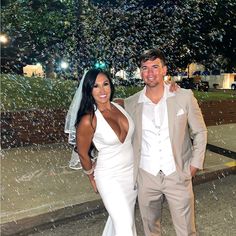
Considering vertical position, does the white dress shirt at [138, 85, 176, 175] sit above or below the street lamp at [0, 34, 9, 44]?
below

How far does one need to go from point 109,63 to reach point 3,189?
11.6 m

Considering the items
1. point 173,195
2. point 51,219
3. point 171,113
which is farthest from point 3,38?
point 173,195

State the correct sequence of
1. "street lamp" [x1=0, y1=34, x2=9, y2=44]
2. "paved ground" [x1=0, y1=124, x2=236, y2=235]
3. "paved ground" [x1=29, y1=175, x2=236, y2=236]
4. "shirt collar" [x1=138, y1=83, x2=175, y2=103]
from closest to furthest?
1. "shirt collar" [x1=138, y1=83, x2=175, y2=103]
2. "paved ground" [x1=29, y1=175, x2=236, y2=236]
3. "paved ground" [x1=0, y1=124, x2=236, y2=235]
4. "street lamp" [x1=0, y1=34, x2=9, y2=44]

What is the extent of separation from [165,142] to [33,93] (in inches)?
383

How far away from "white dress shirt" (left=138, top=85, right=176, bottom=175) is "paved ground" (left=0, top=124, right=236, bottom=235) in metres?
2.41

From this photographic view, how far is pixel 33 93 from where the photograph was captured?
1258 cm

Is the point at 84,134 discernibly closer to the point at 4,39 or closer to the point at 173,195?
the point at 173,195

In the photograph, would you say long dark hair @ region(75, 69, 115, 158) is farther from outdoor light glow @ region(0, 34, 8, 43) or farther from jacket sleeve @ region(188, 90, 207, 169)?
outdoor light glow @ region(0, 34, 8, 43)

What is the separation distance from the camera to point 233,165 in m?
8.27

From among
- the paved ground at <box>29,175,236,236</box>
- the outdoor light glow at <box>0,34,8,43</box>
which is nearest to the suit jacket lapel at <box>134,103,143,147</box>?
the paved ground at <box>29,175,236,236</box>

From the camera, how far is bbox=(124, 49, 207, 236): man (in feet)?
11.2

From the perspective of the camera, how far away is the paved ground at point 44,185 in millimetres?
5340

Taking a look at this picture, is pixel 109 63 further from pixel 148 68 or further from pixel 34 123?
pixel 148 68

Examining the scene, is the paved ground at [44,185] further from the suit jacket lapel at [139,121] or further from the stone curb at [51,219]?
the suit jacket lapel at [139,121]
